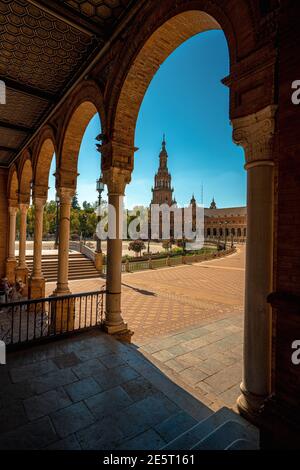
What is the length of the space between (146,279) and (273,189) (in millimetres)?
13929

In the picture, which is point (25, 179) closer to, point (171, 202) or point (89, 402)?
point (89, 402)

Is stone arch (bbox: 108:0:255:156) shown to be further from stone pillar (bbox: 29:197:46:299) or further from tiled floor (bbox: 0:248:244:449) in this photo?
stone pillar (bbox: 29:197:46:299)

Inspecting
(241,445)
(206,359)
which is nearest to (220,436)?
(241,445)

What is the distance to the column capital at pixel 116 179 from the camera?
17.4ft

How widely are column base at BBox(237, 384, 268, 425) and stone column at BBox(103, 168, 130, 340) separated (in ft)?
10.3

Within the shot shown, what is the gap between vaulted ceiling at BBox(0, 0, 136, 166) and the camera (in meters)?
4.30

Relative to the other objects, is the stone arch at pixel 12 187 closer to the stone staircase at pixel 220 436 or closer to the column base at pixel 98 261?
the column base at pixel 98 261

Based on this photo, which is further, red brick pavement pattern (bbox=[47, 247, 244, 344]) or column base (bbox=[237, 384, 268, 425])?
red brick pavement pattern (bbox=[47, 247, 244, 344])

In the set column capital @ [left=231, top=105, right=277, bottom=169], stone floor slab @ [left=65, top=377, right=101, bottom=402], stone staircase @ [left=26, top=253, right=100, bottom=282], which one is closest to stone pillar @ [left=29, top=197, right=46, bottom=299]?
stone staircase @ [left=26, top=253, right=100, bottom=282]

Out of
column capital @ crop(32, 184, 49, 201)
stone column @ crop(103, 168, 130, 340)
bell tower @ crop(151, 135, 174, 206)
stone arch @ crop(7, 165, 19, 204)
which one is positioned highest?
bell tower @ crop(151, 135, 174, 206)

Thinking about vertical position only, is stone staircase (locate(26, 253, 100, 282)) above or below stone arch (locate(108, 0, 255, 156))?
below

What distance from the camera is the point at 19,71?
19.6ft

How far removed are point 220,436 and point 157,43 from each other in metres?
5.88
